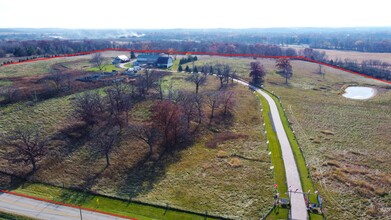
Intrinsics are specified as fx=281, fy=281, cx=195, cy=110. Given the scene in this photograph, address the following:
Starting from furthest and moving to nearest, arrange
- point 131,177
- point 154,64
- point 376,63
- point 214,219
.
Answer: point 376,63
point 154,64
point 131,177
point 214,219

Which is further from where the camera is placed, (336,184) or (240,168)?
(240,168)

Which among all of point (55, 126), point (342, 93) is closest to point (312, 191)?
point (55, 126)

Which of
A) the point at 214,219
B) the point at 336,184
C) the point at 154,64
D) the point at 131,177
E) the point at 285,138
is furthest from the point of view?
the point at 154,64

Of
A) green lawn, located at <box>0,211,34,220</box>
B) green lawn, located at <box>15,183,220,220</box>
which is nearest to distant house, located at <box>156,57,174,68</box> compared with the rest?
green lawn, located at <box>15,183,220,220</box>

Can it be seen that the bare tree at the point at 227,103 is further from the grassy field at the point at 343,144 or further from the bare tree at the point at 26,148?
the bare tree at the point at 26,148

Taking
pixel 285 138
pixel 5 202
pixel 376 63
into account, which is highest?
pixel 376 63

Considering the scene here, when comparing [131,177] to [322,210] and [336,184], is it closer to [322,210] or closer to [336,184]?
[322,210]

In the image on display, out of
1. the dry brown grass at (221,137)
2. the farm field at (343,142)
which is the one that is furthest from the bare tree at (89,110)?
the farm field at (343,142)
